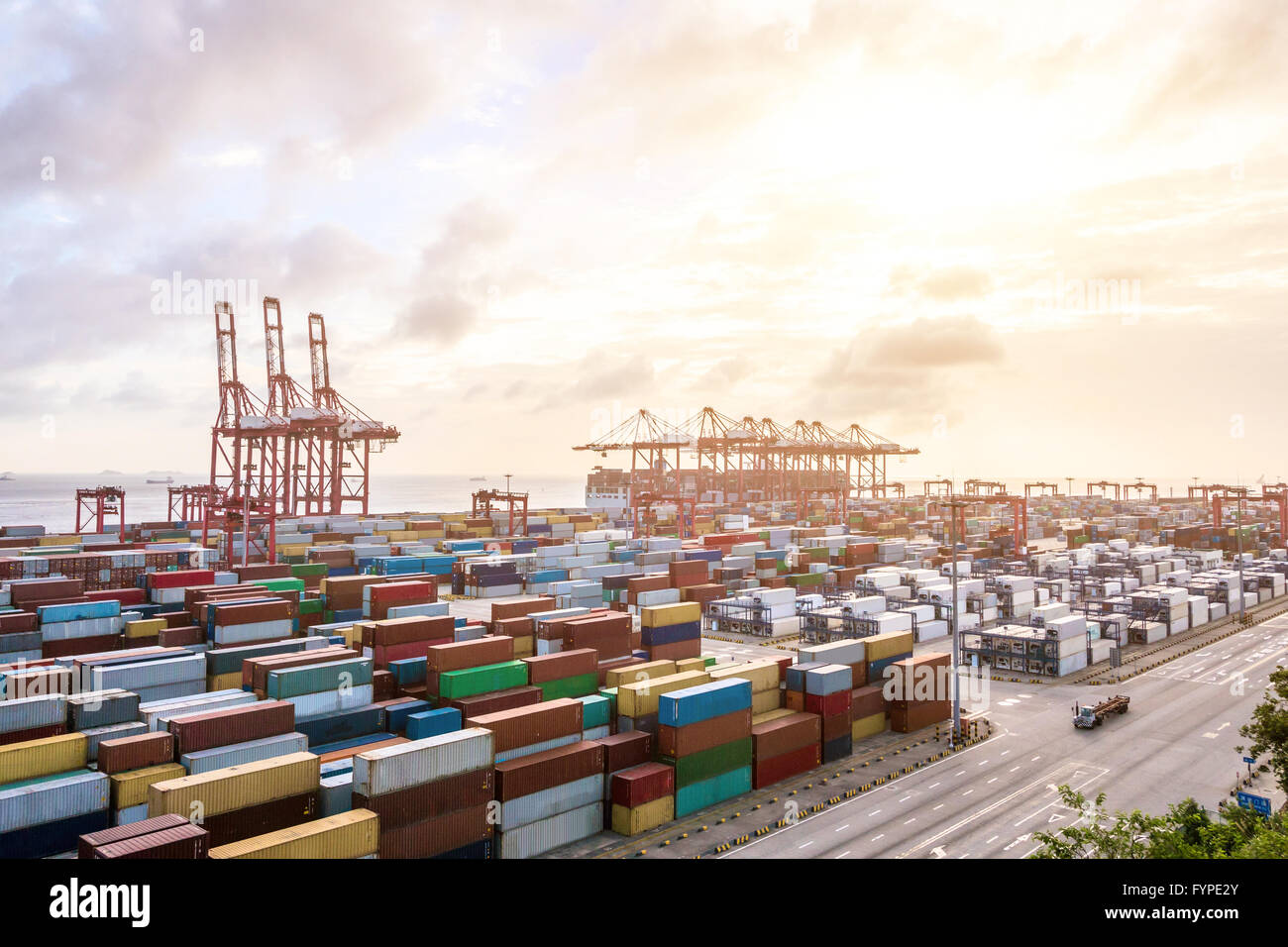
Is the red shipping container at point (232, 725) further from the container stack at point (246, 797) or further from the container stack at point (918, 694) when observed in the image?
the container stack at point (918, 694)

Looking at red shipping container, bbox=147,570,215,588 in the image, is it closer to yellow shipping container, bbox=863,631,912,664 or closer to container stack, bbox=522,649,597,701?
container stack, bbox=522,649,597,701

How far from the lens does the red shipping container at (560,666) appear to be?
38.4 meters

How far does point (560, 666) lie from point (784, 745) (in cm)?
1132

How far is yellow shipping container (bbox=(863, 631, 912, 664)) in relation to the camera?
45.9 m

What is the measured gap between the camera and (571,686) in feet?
128

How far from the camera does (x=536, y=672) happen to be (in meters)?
38.3

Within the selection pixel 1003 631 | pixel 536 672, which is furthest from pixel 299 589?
pixel 1003 631

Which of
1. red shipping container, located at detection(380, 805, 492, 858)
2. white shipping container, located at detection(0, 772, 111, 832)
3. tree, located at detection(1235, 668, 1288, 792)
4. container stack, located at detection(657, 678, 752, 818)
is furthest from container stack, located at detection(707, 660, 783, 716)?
white shipping container, located at detection(0, 772, 111, 832)

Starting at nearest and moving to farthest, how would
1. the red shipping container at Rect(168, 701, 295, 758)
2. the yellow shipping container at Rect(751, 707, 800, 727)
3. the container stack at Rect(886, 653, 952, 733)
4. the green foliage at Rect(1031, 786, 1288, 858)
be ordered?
the green foliage at Rect(1031, 786, 1288, 858)
the red shipping container at Rect(168, 701, 295, 758)
the yellow shipping container at Rect(751, 707, 800, 727)
the container stack at Rect(886, 653, 952, 733)

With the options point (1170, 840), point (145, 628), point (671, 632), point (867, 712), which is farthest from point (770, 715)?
point (145, 628)

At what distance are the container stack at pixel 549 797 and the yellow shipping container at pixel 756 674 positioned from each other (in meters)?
9.20
